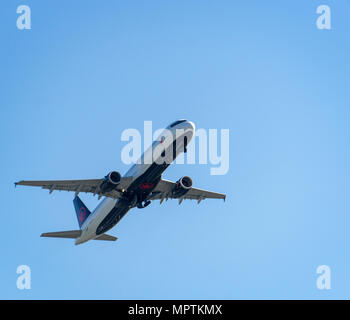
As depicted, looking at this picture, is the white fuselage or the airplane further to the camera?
the airplane

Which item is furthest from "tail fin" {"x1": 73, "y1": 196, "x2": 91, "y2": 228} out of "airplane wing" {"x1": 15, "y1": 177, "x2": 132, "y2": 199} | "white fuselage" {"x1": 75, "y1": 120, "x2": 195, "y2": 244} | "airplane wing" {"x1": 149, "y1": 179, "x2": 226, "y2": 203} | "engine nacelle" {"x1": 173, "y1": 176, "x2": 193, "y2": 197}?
"engine nacelle" {"x1": 173, "y1": 176, "x2": 193, "y2": 197}

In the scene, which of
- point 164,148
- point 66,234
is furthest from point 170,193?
point 66,234

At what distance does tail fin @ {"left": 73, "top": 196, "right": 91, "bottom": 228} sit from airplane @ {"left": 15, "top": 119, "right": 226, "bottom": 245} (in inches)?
89.7

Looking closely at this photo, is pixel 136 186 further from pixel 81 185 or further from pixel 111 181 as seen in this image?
pixel 81 185

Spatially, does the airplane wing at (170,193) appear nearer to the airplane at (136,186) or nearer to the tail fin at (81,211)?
the airplane at (136,186)

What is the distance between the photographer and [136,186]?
175 ft

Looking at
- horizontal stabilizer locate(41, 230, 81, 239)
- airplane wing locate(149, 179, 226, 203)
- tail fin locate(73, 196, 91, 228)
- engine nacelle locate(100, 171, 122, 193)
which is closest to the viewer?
engine nacelle locate(100, 171, 122, 193)

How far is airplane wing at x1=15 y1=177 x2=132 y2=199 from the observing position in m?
54.0

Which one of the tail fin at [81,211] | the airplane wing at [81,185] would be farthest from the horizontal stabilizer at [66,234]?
the airplane wing at [81,185]

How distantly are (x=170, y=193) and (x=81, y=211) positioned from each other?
38.3ft

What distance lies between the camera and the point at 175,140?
2000 inches

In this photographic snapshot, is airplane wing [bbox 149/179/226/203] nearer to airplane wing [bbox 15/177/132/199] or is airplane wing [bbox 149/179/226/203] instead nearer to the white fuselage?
airplane wing [bbox 15/177/132/199]

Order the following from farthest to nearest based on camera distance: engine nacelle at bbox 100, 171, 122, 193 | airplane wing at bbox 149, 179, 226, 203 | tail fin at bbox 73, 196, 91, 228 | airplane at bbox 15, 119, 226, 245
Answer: tail fin at bbox 73, 196, 91, 228, airplane wing at bbox 149, 179, 226, 203, engine nacelle at bbox 100, 171, 122, 193, airplane at bbox 15, 119, 226, 245

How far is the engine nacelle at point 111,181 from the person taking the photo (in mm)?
52531
